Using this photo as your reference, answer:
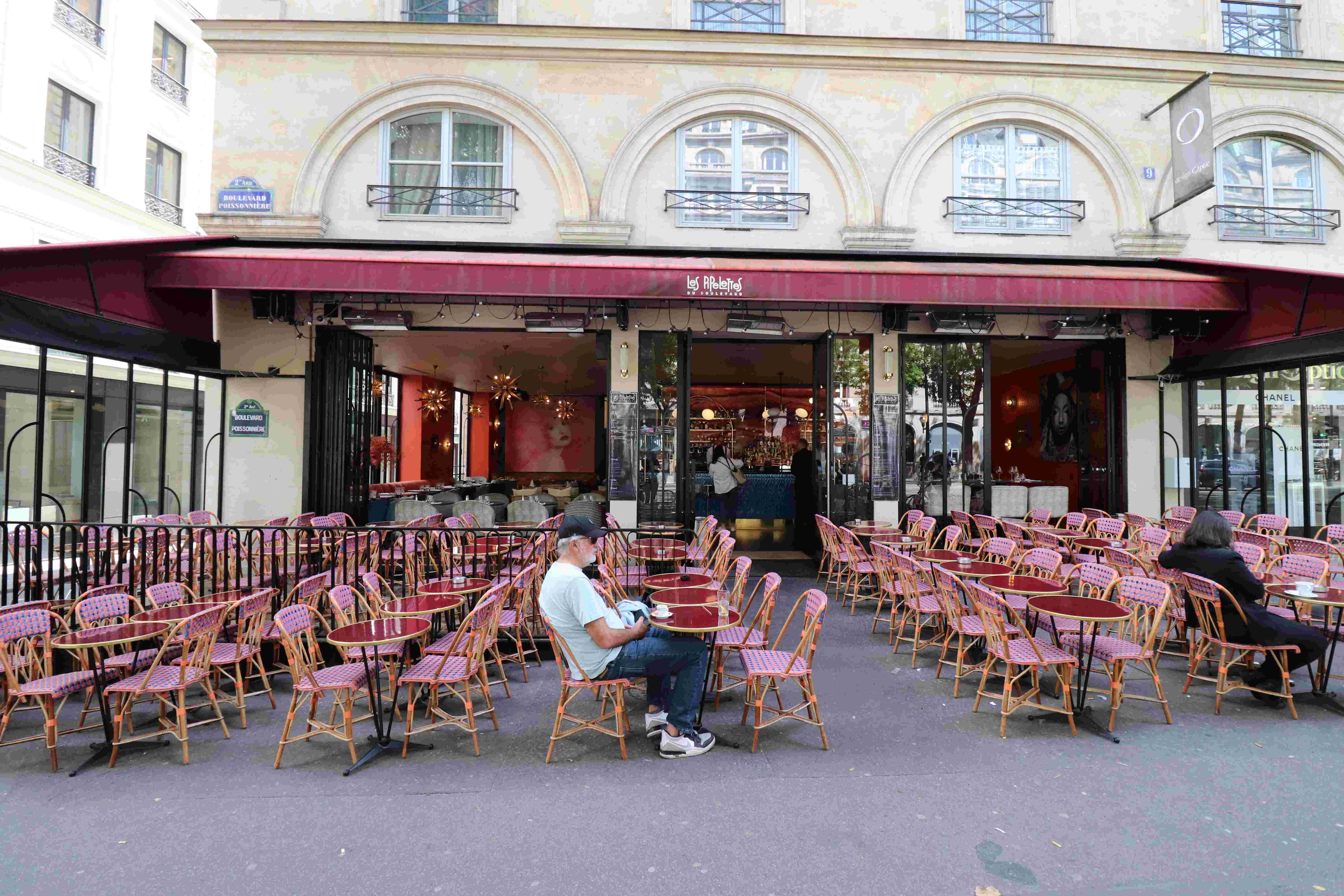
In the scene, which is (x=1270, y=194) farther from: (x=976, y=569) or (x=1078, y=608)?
(x=1078, y=608)

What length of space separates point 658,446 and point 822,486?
8.68ft

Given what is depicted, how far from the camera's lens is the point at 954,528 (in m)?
8.11

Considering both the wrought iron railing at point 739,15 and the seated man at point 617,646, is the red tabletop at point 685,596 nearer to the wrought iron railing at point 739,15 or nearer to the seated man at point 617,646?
the seated man at point 617,646

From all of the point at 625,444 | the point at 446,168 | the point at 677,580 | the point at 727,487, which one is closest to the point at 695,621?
the point at 677,580

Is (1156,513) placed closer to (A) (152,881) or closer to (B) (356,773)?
(B) (356,773)

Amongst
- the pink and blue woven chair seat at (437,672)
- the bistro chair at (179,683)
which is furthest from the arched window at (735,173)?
the bistro chair at (179,683)

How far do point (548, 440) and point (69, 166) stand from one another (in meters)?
13.0

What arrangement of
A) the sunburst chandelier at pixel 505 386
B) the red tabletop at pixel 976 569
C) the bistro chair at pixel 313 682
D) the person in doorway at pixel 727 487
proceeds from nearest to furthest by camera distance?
the bistro chair at pixel 313 682 → the red tabletop at pixel 976 569 → the person in doorway at pixel 727 487 → the sunburst chandelier at pixel 505 386

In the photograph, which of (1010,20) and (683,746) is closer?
(683,746)

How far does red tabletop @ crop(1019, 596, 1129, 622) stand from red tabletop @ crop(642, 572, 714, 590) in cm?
233

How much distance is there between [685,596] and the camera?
15.5 feet

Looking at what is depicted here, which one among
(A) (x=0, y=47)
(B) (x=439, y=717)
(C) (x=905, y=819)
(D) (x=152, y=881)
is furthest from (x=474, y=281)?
(A) (x=0, y=47)

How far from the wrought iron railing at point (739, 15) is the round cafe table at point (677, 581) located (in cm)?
904

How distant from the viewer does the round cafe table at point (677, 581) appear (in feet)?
17.6
